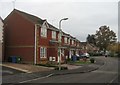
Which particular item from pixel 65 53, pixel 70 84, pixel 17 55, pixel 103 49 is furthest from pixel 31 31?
pixel 103 49

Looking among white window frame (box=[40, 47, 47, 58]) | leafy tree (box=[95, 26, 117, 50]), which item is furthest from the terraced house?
leafy tree (box=[95, 26, 117, 50])

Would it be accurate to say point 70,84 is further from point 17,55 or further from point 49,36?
point 49,36

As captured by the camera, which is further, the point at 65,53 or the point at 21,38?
the point at 65,53

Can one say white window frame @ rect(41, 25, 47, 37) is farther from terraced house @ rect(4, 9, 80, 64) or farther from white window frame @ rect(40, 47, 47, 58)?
white window frame @ rect(40, 47, 47, 58)

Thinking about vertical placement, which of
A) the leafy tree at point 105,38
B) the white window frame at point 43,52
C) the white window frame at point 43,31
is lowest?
the white window frame at point 43,52

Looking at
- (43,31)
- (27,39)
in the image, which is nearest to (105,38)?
(43,31)

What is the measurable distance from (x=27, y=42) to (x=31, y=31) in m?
1.74

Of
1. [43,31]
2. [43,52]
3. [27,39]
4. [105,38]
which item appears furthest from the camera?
[105,38]

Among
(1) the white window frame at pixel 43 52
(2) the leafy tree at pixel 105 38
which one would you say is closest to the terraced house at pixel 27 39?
Result: (1) the white window frame at pixel 43 52

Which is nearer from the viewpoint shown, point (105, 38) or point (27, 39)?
point (27, 39)

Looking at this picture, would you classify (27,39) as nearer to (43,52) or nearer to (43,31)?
(43,31)

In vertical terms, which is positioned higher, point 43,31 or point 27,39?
point 43,31

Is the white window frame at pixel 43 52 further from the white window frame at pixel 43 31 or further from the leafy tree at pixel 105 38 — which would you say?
the leafy tree at pixel 105 38

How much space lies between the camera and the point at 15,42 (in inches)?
1580
